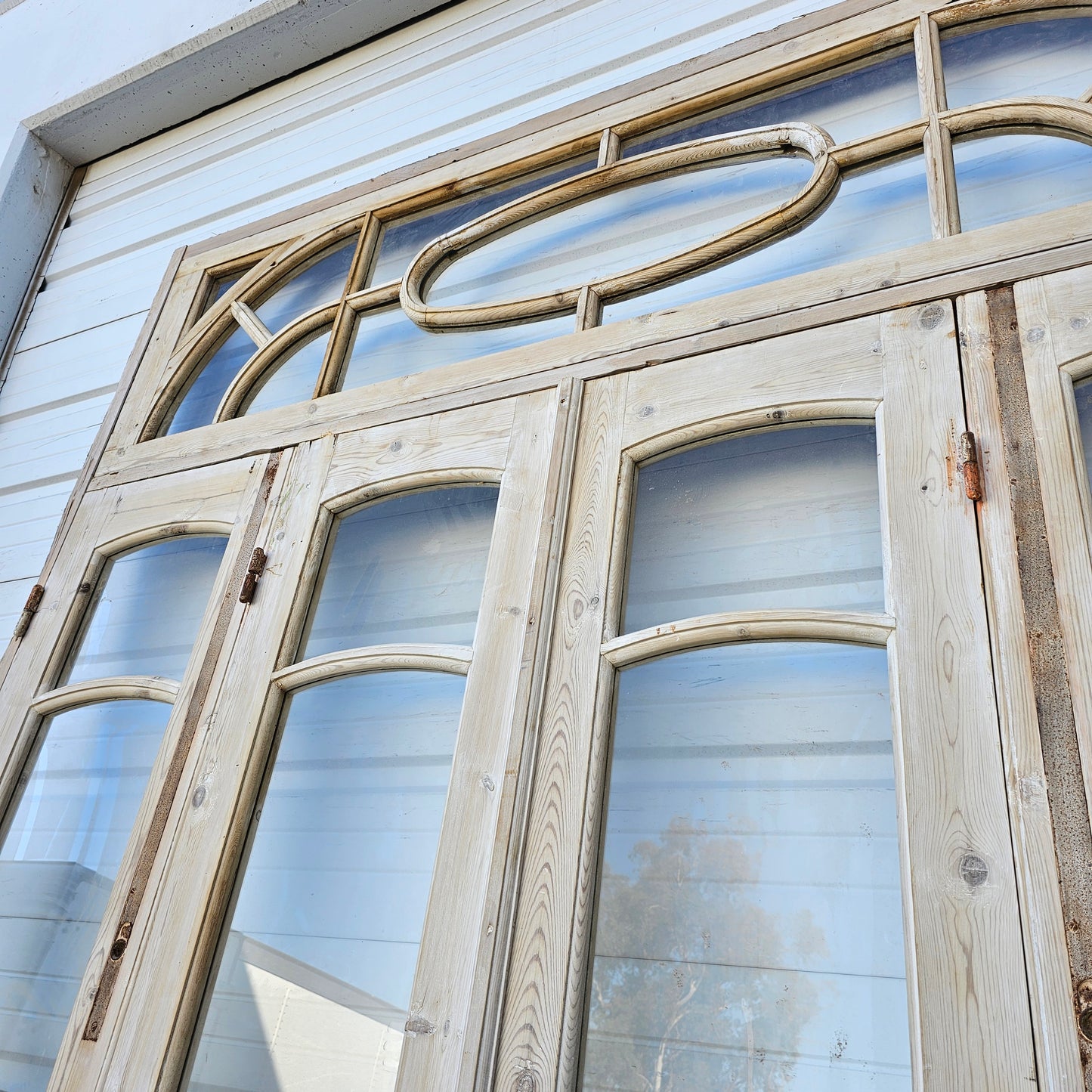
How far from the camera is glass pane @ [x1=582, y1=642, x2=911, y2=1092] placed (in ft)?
3.15

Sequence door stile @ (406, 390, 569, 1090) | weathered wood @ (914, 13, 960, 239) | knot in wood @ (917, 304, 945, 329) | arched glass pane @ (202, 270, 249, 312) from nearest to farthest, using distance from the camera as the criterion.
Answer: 1. door stile @ (406, 390, 569, 1090)
2. knot in wood @ (917, 304, 945, 329)
3. weathered wood @ (914, 13, 960, 239)
4. arched glass pane @ (202, 270, 249, 312)

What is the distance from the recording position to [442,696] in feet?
4.51

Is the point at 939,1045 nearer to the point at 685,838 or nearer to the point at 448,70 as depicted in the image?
the point at 685,838

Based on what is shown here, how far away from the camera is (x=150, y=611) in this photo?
1.76 metres

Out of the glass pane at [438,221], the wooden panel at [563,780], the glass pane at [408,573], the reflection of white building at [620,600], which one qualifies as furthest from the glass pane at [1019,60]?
the glass pane at [408,573]

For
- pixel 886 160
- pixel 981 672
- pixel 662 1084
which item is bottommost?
pixel 662 1084

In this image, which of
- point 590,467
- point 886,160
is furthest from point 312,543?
point 886,160

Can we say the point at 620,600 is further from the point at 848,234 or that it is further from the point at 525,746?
the point at 848,234

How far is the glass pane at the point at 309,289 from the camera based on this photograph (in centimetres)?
209

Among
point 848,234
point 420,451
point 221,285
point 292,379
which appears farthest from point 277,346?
point 848,234

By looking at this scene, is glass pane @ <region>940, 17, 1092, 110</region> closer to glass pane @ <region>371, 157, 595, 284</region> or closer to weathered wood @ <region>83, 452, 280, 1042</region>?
glass pane @ <region>371, 157, 595, 284</region>

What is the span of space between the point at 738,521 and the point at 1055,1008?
0.66 m

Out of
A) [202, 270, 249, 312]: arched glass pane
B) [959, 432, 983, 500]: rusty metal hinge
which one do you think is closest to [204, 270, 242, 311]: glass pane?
[202, 270, 249, 312]: arched glass pane

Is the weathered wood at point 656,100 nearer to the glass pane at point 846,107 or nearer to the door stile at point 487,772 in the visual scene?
the glass pane at point 846,107
